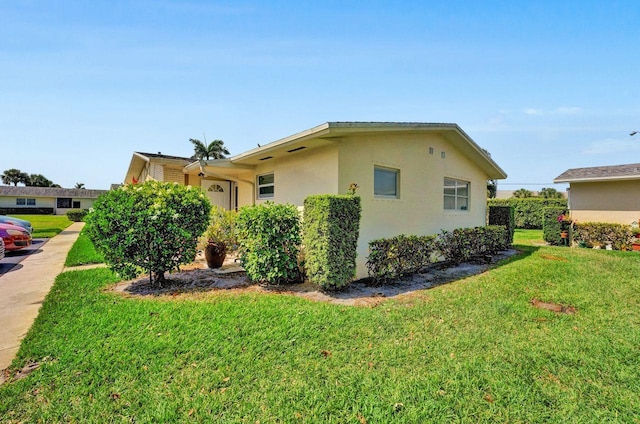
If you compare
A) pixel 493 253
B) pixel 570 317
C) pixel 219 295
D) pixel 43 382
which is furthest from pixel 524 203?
pixel 43 382

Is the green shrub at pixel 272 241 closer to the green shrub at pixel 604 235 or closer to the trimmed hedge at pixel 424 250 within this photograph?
the trimmed hedge at pixel 424 250

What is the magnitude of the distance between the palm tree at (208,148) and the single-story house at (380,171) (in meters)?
27.9

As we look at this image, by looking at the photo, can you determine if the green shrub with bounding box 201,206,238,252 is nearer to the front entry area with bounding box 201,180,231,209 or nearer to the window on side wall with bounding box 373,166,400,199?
the window on side wall with bounding box 373,166,400,199

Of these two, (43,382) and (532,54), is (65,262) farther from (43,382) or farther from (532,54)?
(532,54)

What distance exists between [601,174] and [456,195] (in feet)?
30.6

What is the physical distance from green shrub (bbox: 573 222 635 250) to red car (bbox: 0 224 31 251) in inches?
910

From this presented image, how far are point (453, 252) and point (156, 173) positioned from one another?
1249 centimetres

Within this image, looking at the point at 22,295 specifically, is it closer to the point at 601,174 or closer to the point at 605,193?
the point at 601,174

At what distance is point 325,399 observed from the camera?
2773 millimetres

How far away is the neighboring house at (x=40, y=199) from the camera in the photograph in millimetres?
42938

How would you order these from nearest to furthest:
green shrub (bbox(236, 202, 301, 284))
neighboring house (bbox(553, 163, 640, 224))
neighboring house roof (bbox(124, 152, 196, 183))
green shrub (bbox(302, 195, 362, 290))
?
green shrub (bbox(302, 195, 362, 290)) < green shrub (bbox(236, 202, 301, 284)) < neighboring house roof (bbox(124, 152, 196, 183)) < neighboring house (bbox(553, 163, 640, 224))

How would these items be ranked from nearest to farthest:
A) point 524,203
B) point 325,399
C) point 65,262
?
point 325,399
point 65,262
point 524,203

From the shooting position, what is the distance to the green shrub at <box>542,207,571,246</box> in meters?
14.3

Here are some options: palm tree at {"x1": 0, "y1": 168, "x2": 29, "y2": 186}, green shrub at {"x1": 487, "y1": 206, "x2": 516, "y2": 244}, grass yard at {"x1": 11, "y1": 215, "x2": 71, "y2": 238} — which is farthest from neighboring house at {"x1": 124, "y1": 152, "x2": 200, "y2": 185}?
palm tree at {"x1": 0, "y1": 168, "x2": 29, "y2": 186}
